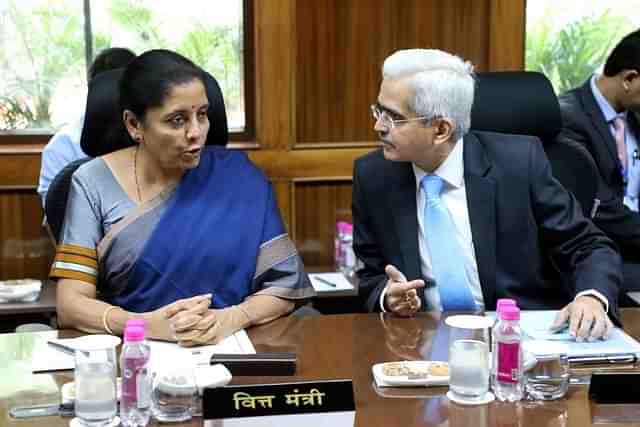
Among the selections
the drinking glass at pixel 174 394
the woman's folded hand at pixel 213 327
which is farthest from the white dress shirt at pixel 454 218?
the drinking glass at pixel 174 394

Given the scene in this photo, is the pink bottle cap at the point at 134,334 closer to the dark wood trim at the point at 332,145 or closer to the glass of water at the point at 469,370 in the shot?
the glass of water at the point at 469,370

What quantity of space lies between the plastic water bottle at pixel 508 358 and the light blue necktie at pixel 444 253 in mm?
638

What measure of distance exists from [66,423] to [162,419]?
159mm

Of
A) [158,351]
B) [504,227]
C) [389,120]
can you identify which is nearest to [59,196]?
[158,351]

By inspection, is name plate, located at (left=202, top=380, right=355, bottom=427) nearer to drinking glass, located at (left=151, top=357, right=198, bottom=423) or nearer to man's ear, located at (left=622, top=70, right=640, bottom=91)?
drinking glass, located at (left=151, top=357, right=198, bottom=423)

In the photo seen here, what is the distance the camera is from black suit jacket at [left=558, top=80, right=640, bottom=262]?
3.49 m

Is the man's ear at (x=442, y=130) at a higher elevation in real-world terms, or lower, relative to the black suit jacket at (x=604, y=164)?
higher

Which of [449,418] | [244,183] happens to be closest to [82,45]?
[244,183]

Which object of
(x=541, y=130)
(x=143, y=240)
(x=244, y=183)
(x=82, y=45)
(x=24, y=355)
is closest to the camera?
(x=24, y=355)

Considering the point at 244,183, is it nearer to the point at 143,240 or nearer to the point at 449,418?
the point at 143,240

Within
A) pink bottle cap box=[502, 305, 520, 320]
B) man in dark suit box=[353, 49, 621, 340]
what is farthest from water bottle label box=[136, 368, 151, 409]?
man in dark suit box=[353, 49, 621, 340]

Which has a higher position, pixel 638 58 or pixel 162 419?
pixel 638 58

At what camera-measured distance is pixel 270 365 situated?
6.05ft

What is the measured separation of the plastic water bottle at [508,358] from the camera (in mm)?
1694
